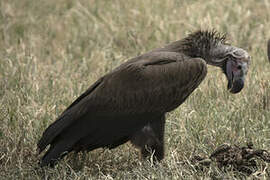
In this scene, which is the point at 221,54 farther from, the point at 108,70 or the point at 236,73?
the point at 108,70

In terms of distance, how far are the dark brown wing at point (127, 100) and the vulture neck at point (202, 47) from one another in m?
0.19

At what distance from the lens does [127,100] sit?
5.93 m

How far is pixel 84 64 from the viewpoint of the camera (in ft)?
27.5

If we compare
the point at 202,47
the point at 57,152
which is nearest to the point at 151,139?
the point at 57,152

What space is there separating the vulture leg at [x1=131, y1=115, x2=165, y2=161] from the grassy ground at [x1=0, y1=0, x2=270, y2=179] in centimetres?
12

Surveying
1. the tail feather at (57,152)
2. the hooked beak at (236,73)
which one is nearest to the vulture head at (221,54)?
the hooked beak at (236,73)

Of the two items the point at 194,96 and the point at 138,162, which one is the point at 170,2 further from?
the point at 138,162

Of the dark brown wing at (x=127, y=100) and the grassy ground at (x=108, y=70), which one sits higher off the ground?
the dark brown wing at (x=127, y=100)

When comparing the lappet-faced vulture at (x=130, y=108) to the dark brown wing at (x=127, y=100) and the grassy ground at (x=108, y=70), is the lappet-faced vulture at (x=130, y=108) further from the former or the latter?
Answer: the grassy ground at (x=108, y=70)

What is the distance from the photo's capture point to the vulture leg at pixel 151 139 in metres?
5.88

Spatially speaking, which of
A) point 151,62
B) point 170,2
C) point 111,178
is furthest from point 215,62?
point 170,2

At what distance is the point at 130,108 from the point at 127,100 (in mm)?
71

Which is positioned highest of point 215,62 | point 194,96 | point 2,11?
point 215,62

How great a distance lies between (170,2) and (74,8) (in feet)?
4.59
